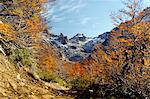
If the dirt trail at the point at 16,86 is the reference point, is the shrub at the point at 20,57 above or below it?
above

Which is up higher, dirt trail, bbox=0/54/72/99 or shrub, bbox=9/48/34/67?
shrub, bbox=9/48/34/67

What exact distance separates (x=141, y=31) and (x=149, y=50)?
7.87 feet

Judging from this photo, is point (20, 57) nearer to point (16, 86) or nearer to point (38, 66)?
point (16, 86)

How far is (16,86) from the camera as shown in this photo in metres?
12.8

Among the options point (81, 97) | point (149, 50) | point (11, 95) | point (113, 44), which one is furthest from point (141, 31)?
point (11, 95)

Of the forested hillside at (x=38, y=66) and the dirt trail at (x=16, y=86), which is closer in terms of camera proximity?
the dirt trail at (x=16, y=86)

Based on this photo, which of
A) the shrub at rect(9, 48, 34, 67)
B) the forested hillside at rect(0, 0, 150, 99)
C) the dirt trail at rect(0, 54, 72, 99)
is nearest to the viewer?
the dirt trail at rect(0, 54, 72, 99)

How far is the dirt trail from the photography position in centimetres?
1181

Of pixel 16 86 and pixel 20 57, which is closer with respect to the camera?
pixel 16 86

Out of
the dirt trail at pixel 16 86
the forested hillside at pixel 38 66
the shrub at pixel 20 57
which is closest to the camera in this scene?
the dirt trail at pixel 16 86

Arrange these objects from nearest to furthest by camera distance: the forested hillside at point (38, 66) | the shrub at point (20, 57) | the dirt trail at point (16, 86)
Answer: the dirt trail at point (16, 86) < the forested hillside at point (38, 66) < the shrub at point (20, 57)

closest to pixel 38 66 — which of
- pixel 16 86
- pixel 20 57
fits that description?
pixel 20 57

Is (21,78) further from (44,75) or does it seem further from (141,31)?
(141,31)

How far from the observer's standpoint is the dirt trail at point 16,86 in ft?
38.8
